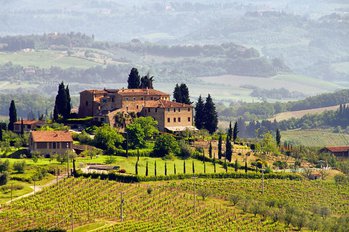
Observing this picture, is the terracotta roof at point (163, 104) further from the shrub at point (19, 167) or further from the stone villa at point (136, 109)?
the shrub at point (19, 167)

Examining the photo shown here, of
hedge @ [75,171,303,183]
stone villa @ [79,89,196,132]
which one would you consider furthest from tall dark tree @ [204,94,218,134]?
hedge @ [75,171,303,183]

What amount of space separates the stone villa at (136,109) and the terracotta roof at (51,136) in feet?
41.0

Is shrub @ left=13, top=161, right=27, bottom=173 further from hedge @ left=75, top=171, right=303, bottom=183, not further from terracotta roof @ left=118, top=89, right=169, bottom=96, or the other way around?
terracotta roof @ left=118, top=89, right=169, bottom=96

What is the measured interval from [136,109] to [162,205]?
39.2m

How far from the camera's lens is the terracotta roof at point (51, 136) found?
116 metres

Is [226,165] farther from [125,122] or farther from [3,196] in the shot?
[3,196]

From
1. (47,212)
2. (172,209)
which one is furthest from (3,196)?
(172,209)

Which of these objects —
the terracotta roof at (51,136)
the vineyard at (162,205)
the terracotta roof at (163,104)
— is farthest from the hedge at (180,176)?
the terracotta roof at (163,104)

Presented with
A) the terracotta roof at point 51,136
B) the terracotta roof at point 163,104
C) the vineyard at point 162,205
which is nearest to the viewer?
the vineyard at point 162,205

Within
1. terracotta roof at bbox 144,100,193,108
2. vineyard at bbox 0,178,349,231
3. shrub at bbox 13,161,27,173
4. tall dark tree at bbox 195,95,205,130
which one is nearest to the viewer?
vineyard at bbox 0,178,349,231

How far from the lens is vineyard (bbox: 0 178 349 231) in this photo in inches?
3447

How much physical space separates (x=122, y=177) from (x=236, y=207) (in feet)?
44.0

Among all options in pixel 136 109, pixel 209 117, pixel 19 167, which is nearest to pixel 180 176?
pixel 19 167

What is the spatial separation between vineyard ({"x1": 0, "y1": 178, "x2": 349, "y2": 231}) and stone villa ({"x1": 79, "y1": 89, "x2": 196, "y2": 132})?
22065 mm
